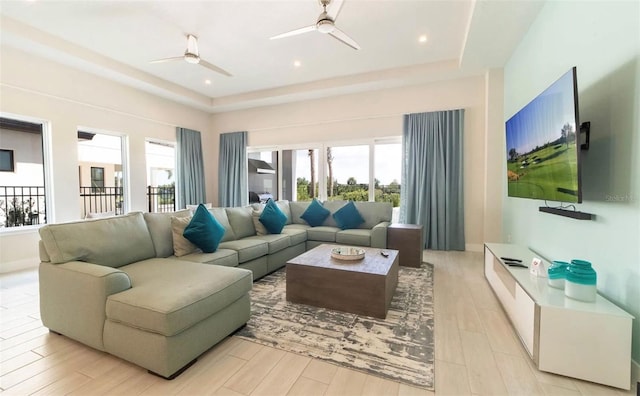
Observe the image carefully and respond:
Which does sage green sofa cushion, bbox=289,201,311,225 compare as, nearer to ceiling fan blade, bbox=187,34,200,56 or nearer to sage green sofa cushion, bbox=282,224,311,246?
Result: sage green sofa cushion, bbox=282,224,311,246

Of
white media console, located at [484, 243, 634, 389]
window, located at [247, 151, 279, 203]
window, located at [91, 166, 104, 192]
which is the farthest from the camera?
window, located at [247, 151, 279, 203]

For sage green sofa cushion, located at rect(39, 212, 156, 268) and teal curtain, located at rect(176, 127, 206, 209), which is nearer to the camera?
sage green sofa cushion, located at rect(39, 212, 156, 268)

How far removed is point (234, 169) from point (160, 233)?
159 inches

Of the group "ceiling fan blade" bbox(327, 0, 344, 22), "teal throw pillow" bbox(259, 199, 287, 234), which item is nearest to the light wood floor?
Answer: "teal throw pillow" bbox(259, 199, 287, 234)

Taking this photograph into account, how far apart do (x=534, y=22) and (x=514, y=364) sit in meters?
3.46

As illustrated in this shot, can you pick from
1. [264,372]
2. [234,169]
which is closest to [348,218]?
[264,372]

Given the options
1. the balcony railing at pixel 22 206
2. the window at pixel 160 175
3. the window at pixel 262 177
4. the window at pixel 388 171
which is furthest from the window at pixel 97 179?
the window at pixel 388 171

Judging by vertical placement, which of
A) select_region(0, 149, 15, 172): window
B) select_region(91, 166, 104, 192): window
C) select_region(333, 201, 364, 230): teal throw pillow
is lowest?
select_region(333, 201, 364, 230): teal throw pillow

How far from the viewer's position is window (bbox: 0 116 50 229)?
3830 millimetres

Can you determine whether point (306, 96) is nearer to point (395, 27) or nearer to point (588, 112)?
point (395, 27)

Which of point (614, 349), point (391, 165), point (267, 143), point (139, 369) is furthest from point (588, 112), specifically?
point (267, 143)

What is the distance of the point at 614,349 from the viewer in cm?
149

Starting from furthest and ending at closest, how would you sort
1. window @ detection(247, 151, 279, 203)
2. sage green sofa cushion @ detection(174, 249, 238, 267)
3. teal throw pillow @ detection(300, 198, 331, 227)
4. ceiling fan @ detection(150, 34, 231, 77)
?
window @ detection(247, 151, 279, 203), teal throw pillow @ detection(300, 198, 331, 227), ceiling fan @ detection(150, 34, 231, 77), sage green sofa cushion @ detection(174, 249, 238, 267)

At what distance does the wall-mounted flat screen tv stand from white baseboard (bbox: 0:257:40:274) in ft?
20.1
